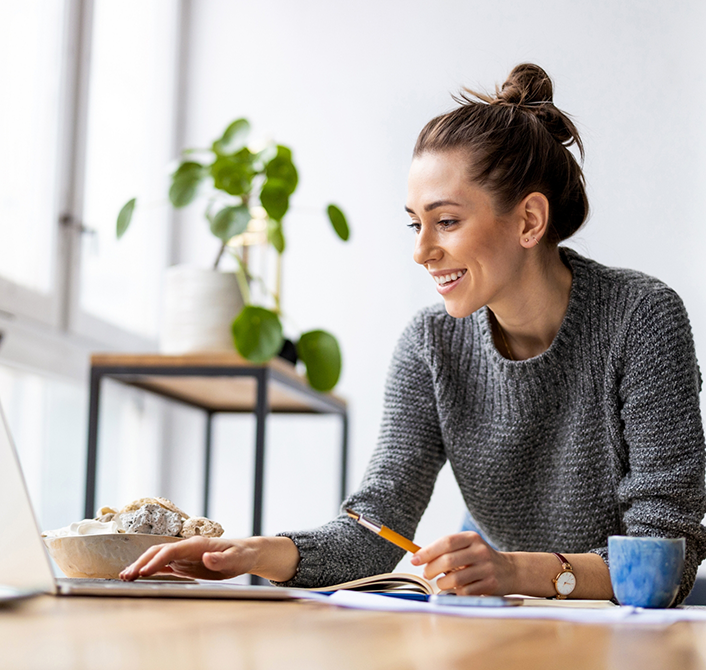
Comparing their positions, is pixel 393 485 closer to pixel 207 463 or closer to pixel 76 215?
pixel 76 215

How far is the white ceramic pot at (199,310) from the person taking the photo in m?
1.96

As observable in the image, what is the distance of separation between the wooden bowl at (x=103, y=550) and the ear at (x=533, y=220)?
2.26 feet

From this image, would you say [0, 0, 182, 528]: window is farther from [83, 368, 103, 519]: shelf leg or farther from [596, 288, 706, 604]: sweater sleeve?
[596, 288, 706, 604]: sweater sleeve

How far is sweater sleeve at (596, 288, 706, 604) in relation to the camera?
99cm

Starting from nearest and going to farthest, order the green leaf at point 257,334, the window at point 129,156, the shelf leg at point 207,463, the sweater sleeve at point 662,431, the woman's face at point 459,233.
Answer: the sweater sleeve at point 662,431
the woman's face at point 459,233
the green leaf at point 257,334
the window at point 129,156
the shelf leg at point 207,463

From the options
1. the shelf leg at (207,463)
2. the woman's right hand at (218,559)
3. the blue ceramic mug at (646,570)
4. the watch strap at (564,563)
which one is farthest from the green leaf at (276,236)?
the blue ceramic mug at (646,570)

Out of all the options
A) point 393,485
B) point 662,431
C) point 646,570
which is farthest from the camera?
point 393,485

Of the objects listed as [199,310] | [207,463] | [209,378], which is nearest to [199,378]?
[209,378]

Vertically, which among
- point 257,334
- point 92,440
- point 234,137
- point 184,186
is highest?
point 234,137

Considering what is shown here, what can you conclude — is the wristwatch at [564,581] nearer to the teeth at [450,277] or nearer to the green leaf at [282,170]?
the teeth at [450,277]

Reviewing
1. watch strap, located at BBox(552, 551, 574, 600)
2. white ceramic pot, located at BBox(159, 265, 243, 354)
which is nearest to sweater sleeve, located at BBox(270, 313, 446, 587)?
watch strap, located at BBox(552, 551, 574, 600)

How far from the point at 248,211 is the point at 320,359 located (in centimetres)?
41

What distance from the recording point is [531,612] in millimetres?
622

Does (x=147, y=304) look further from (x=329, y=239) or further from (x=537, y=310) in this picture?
(x=537, y=310)
